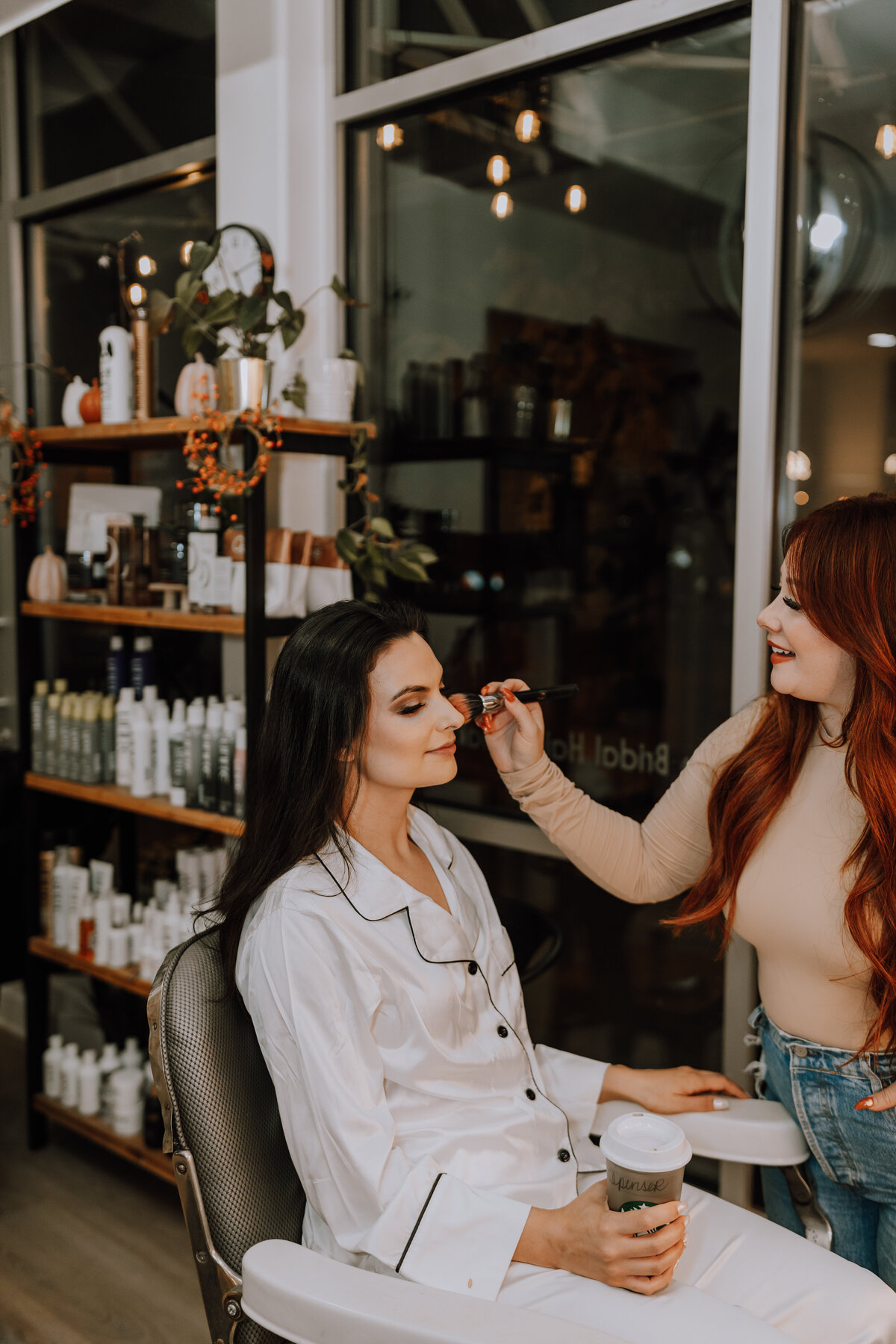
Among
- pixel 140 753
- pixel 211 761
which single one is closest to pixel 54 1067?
pixel 140 753

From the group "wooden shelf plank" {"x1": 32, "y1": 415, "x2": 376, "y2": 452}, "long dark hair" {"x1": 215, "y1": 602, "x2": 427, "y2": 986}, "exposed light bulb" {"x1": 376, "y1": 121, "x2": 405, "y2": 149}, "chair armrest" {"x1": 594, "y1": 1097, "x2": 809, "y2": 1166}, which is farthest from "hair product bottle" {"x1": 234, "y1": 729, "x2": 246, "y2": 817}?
"exposed light bulb" {"x1": 376, "y1": 121, "x2": 405, "y2": 149}

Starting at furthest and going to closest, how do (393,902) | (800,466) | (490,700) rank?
(800,466) → (490,700) → (393,902)

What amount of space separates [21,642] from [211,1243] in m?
1.90

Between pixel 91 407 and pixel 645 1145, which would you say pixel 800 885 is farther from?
pixel 91 407

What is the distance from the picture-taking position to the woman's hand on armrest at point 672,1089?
165cm

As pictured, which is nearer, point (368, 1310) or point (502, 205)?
point (368, 1310)

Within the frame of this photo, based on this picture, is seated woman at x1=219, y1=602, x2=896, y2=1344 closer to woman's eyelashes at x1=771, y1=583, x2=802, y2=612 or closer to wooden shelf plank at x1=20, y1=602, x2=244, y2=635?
woman's eyelashes at x1=771, y1=583, x2=802, y2=612

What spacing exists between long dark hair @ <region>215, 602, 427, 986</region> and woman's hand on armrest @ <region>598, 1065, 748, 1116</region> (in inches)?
23.1

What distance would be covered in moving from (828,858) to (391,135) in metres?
1.97

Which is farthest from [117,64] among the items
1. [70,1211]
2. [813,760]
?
[70,1211]

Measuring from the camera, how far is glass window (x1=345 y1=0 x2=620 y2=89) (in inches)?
91.1

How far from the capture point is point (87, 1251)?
2.55 m

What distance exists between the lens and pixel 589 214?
2.37 metres

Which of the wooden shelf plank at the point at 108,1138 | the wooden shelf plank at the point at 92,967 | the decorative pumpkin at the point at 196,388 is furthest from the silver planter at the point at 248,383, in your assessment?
the wooden shelf plank at the point at 108,1138
